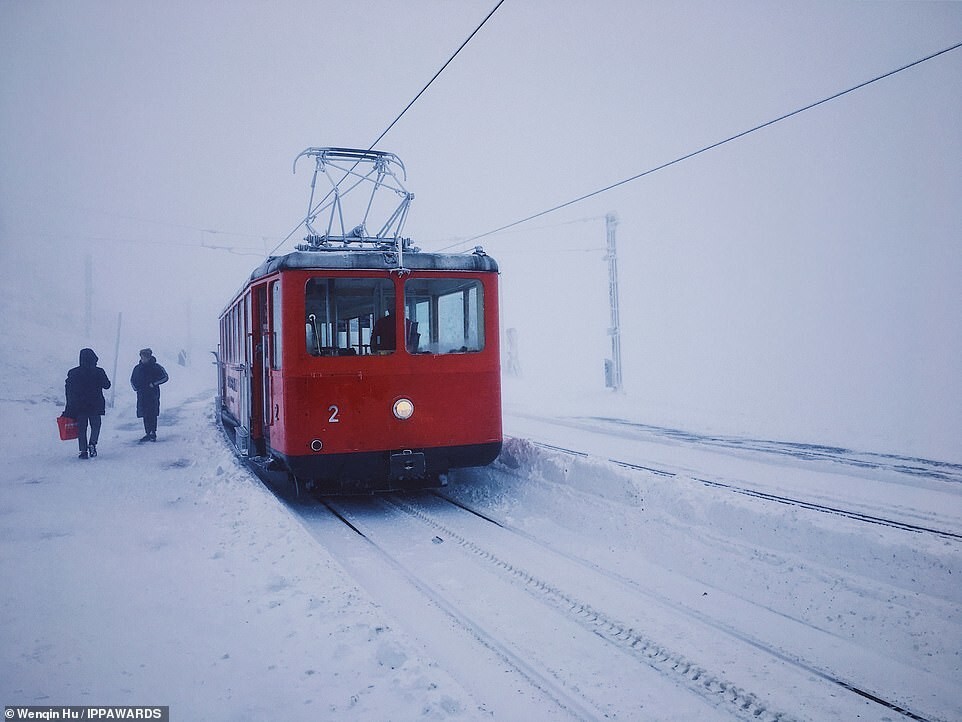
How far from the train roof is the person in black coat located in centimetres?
499

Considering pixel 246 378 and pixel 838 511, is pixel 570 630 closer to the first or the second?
pixel 838 511

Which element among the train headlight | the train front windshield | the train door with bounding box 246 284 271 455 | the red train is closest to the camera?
the red train

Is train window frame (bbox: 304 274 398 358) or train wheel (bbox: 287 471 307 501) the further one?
train wheel (bbox: 287 471 307 501)

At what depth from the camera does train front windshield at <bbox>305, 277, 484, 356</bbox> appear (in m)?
6.78

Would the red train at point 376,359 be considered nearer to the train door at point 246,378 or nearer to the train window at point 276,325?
the train window at point 276,325

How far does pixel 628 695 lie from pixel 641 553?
249 cm

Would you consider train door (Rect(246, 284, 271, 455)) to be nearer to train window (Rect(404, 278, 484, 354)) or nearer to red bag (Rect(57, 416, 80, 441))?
train window (Rect(404, 278, 484, 354))

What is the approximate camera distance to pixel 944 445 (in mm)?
11438

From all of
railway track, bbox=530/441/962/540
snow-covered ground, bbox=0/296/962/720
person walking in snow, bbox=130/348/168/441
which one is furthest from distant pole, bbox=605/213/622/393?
person walking in snow, bbox=130/348/168/441

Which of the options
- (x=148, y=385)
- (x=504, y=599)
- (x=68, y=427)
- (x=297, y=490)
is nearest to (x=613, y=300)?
(x=148, y=385)

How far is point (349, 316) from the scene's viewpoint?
6934 millimetres

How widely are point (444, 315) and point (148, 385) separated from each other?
834 cm

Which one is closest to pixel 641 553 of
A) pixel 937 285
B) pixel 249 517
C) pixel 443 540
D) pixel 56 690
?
pixel 443 540

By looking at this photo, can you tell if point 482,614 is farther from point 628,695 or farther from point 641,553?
point 641,553
